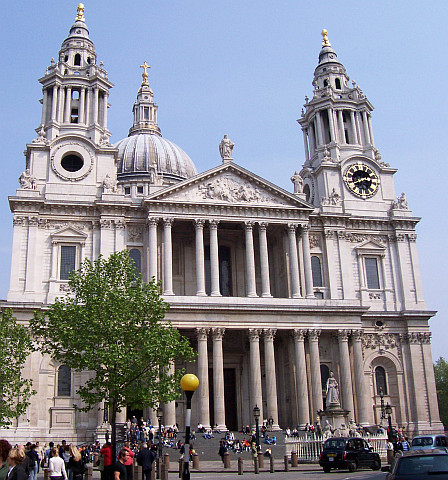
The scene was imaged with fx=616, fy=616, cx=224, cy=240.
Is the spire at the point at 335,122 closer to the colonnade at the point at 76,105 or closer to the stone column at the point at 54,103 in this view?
the colonnade at the point at 76,105

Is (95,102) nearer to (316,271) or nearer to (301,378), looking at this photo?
(316,271)

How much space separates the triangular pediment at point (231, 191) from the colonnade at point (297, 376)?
10500mm

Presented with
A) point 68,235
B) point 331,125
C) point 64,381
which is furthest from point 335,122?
point 64,381

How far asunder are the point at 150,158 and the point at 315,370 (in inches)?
1688

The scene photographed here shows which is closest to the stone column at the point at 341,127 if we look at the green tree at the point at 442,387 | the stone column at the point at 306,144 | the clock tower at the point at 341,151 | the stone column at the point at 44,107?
the clock tower at the point at 341,151

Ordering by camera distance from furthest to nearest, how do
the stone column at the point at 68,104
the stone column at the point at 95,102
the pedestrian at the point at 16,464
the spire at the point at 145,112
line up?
the spire at the point at 145,112, the stone column at the point at 95,102, the stone column at the point at 68,104, the pedestrian at the point at 16,464

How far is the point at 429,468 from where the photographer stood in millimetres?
13297

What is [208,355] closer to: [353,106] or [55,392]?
[55,392]

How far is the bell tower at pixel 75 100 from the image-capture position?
52.0 meters

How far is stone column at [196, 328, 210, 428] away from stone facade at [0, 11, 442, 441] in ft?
0.32

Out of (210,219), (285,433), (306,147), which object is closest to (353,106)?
(306,147)

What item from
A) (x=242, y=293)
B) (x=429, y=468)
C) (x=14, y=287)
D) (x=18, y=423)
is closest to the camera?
(x=429, y=468)

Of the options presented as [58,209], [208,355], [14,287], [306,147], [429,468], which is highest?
[306,147]

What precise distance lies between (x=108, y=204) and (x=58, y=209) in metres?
3.90
